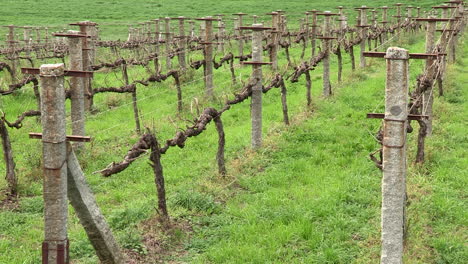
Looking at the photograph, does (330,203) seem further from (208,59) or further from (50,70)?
(208,59)

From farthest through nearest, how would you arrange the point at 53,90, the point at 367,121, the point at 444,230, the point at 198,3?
the point at 198,3 < the point at 367,121 < the point at 444,230 < the point at 53,90

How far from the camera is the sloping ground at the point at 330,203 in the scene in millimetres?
7617

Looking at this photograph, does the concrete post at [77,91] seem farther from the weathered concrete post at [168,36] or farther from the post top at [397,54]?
the weathered concrete post at [168,36]

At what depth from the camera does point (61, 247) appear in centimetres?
598

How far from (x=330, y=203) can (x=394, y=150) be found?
303cm

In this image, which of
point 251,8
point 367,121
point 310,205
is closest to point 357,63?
point 367,121

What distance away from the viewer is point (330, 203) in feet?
30.2

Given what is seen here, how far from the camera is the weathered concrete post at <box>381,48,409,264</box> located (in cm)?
630

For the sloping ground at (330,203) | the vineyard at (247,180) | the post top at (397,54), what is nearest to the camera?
the post top at (397,54)

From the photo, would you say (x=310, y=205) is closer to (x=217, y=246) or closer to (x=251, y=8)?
(x=217, y=246)

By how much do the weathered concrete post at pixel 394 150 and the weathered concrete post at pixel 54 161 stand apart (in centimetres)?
357

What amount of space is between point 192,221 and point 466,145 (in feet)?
23.2

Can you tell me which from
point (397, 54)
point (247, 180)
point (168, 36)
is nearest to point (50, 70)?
point (397, 54)

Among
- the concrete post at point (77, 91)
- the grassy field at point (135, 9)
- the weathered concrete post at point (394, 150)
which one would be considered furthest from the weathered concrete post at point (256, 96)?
the grassy field at point (135, 9)
